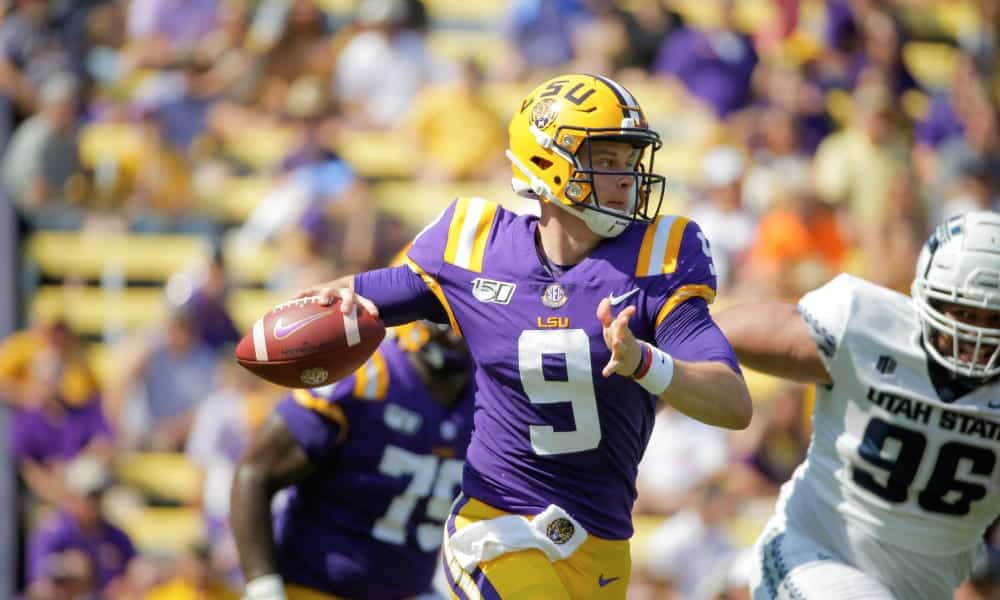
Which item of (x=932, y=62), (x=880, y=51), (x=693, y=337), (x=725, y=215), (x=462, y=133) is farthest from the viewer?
(x=932, y=62)

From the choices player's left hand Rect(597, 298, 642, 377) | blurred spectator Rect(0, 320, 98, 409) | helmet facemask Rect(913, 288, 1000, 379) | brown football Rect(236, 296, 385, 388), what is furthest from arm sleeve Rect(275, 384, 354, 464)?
blurred spectator Rect(0, 320, 98, 409)

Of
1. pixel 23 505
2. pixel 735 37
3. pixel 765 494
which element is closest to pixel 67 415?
pixel 23 505

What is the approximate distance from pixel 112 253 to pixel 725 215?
13.3ft

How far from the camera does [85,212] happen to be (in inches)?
396

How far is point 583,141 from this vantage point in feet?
12.7

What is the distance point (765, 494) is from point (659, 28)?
3458mm

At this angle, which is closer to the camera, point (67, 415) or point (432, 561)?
point (432, 561)

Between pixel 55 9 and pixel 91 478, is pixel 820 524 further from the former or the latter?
pixel 55 9

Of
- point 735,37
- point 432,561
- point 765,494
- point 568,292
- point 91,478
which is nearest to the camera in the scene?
point 568,292

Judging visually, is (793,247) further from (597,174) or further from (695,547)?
(597,174)

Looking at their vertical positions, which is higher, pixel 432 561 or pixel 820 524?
pixel 820 524

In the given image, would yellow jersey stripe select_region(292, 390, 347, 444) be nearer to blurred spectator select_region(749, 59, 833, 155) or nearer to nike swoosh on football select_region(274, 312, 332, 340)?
nike swoosh on football select_region(274, 312, 332, 340)

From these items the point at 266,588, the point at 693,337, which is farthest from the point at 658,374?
the point at 266,588

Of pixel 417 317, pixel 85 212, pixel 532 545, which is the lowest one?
pixel 85 212
